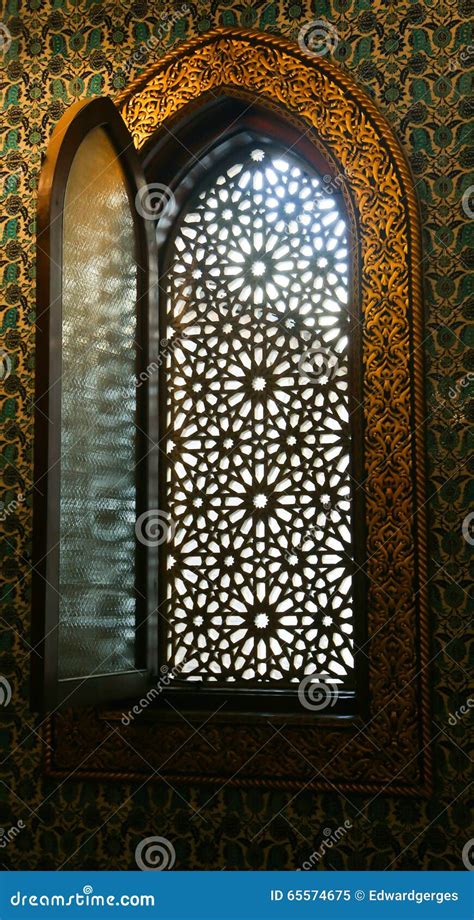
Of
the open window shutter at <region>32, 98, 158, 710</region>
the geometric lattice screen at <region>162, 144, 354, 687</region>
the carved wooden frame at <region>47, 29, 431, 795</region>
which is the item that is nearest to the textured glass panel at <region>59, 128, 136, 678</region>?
the open window shutter at <region>32, 98, 158, 710</region>

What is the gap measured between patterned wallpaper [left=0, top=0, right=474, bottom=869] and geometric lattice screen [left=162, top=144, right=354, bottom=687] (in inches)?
11.9

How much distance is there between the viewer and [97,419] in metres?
2.70

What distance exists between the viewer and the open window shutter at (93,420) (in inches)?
94.0

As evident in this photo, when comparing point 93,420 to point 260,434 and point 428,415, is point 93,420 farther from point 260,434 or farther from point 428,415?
point 428,415

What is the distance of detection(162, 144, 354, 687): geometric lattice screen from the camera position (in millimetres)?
2926

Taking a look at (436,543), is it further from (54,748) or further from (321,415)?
(54,748)

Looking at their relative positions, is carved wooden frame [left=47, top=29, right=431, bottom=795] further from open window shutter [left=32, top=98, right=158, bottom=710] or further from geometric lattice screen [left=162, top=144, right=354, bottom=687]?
open window shutter [left=32, top=98, right=158, bottom=710]

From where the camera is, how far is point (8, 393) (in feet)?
10.4

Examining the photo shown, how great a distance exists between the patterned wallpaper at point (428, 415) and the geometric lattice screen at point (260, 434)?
303 millimetres

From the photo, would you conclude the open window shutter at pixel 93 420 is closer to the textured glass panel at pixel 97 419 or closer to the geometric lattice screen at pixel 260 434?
the textured glass panel at pixel 97 419

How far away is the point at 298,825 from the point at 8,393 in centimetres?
155

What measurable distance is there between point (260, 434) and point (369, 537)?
463 millimetres

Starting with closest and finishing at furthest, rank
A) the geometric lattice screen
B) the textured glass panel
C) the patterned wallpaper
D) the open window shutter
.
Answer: the open window shutter → the textured glass panel → the patterned wallpaper → the geometric lattice screen

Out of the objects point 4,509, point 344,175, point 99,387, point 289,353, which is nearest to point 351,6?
point 344,175
